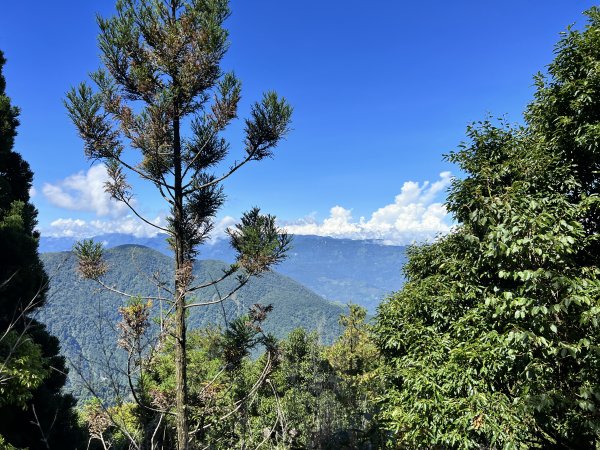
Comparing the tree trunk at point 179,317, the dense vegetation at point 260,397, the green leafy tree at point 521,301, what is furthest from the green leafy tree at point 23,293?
the green leafy tree at point 521,301

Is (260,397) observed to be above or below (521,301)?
below

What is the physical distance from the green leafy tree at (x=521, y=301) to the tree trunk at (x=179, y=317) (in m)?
4.58

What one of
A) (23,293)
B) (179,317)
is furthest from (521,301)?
(23,293)

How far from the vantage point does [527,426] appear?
6.24 metres

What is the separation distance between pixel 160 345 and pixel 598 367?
6378mm

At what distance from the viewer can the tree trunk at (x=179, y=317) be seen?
18.4 feet

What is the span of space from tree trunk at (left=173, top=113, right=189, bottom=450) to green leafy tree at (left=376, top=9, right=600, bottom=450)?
4585 millimetres

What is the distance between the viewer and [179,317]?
19.3 feet

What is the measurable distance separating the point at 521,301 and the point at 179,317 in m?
5.03

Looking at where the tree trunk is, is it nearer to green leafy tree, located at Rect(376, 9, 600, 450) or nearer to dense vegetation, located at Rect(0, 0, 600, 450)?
dense vegetation, located at Rect(0, 0, 600, 450)

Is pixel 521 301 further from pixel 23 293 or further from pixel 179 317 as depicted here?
pixel 23 293

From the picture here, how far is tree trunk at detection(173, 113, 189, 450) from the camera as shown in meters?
5.60

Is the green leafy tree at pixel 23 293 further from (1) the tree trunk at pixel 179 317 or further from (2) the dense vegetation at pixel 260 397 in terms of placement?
(1) the tree trunk at pixel 179 317

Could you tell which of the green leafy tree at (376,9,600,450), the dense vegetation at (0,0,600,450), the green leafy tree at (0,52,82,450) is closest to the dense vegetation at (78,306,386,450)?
the dense vegetation at (0,0,600,450)
